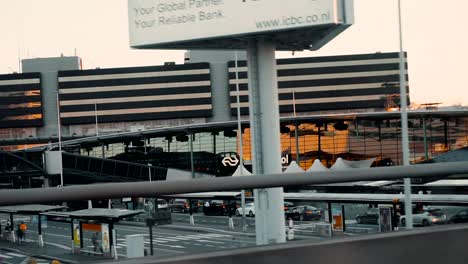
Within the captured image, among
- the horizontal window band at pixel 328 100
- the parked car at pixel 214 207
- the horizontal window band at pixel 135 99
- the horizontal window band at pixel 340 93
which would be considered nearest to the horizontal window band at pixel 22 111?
the horizontal window band at pixel 135 99

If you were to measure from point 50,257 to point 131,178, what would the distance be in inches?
2351

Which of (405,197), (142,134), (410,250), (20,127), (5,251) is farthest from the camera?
(20,127)

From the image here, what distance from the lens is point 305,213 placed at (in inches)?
128

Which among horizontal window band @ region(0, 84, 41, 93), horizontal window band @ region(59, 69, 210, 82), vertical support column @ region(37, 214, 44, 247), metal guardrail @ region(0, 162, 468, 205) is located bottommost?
vertical support column @ region(37, 214, 44, 247)

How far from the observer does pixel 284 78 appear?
369 feet

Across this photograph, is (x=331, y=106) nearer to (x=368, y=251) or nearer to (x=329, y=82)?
(x=329, y=82)

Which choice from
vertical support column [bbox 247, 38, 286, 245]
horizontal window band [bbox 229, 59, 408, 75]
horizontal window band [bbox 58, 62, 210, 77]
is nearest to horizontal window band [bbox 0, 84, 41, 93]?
horizontal window band [bbox 58, 62, 210, 77]

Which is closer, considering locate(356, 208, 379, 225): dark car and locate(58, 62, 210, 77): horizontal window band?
locate(356, 208, 379, 225): dark car

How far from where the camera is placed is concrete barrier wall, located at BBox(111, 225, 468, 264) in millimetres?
2924

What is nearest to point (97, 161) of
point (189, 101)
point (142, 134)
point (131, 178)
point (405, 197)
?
point (131, 178)

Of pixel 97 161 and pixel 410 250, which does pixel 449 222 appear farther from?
pixel 97 161

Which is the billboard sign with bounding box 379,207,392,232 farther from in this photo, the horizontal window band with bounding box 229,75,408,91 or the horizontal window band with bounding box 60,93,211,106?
the horizontal window band with bounding box 229,75,408,91

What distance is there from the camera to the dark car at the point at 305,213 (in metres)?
3.32

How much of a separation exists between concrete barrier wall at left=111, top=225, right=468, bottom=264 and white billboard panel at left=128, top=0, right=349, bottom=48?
25668mm
